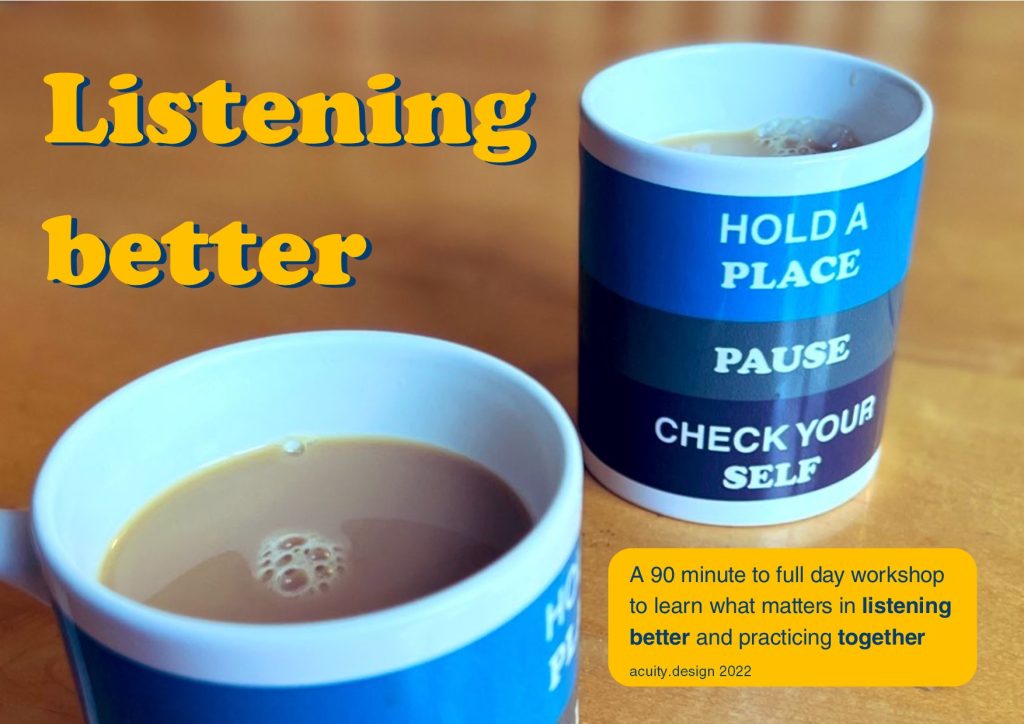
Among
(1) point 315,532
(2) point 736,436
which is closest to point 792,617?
(2) point 736,436

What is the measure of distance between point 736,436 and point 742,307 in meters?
0.06

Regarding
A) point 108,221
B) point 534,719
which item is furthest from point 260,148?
point 534,719

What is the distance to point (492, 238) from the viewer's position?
2.46ft

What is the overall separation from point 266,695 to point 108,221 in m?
0.54

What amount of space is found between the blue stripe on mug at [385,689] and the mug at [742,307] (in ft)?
0.61

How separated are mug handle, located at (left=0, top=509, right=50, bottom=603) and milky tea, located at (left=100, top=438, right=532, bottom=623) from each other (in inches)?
1.3

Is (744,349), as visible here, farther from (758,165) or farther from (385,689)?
(385,689)

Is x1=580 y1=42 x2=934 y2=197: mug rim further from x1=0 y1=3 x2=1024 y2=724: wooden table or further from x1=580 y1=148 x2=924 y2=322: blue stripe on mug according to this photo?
x1=0 y1=3 x2=1024 y2=724: wooden table

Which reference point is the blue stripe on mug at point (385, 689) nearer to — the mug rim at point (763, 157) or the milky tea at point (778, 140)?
the mug rim at point (763, 157)

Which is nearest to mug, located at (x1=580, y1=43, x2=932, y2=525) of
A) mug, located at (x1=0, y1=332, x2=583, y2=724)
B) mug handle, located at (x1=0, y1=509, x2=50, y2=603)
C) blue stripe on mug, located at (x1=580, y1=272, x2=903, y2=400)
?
blue stripe on mug, located at (x1=580, y1=272, x2=903, y2=400)

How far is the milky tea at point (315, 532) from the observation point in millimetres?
342

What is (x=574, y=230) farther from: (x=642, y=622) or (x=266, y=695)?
(x=266, y=695)

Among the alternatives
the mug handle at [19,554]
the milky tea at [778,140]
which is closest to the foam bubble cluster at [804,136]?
the milky tea at [778,140]

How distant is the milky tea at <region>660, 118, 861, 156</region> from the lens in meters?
0.56
